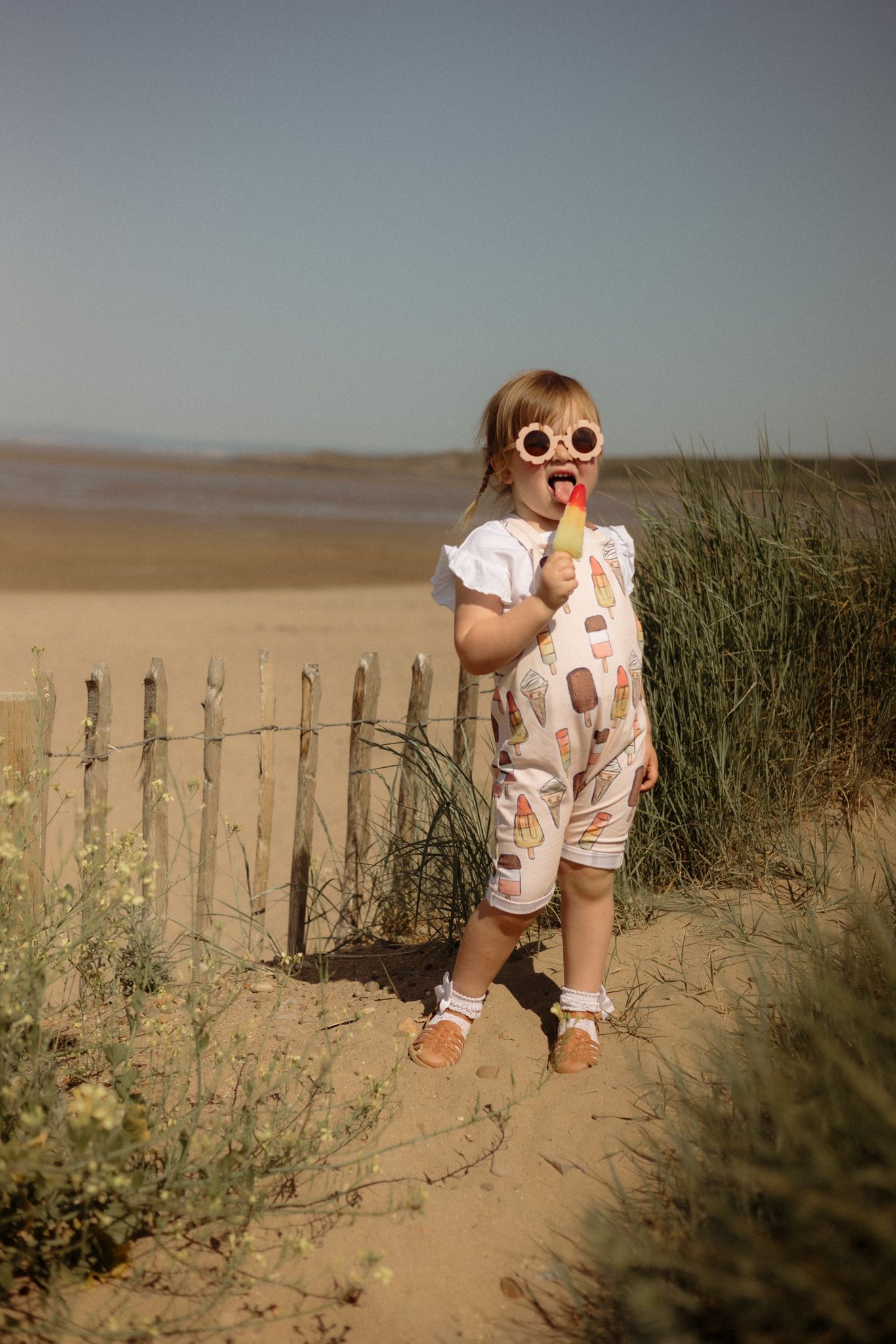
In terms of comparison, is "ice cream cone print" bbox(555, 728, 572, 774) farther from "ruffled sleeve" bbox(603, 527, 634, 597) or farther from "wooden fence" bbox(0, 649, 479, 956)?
"wooden fence" bbox(0, 649, 479, 956)

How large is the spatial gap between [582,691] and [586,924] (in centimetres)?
61

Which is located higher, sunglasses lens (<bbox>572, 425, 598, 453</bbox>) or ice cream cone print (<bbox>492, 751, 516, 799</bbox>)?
sunglasses lens (<bbox>572, 425, 598, 453</bbox>)

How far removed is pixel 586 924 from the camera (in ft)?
8.26

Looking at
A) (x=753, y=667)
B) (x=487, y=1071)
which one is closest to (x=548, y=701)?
(x=487, y=1071)

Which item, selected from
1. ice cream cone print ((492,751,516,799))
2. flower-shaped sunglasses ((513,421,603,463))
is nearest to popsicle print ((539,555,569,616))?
flower-shaped sunglasses ((513,421,603,463))

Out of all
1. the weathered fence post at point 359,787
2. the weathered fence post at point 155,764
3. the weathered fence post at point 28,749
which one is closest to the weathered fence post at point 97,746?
the weathered fence post at point 155,764

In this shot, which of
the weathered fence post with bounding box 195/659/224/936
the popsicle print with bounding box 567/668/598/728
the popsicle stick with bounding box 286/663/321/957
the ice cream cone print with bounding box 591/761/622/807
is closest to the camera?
the popsicle print with bounding box 567/668/598/728

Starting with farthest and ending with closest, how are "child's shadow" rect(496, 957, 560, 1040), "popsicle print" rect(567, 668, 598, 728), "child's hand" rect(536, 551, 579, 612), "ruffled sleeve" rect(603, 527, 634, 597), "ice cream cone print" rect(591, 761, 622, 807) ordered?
"child's shadow" rect(496, 957, 560, 1040) < "ruffled sleeve" rect(603, 527, 634, 597) < "ice cream cone print" rect(591, 761, 622, 807) < "popsicle print" rect(567, 668, 598, 728) < "child's hand" rect(536, 551, 579, 612)

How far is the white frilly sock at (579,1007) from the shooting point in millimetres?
2496

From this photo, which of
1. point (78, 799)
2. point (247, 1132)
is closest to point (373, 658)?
point (78, 799)

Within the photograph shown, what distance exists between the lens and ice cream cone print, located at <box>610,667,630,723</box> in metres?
2.35

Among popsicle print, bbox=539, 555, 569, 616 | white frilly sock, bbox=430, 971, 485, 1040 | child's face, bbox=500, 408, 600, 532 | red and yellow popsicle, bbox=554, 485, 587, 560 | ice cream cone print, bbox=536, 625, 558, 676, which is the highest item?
child's face, bbox=500, 408, 600, 532

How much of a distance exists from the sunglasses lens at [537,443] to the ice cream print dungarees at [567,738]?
177mm

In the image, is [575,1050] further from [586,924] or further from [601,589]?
[601,589]
